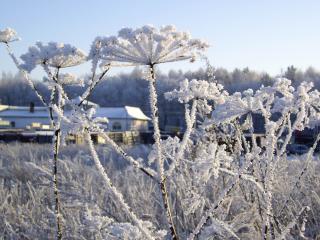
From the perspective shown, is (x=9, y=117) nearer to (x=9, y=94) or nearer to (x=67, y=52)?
(x=9, y=94)

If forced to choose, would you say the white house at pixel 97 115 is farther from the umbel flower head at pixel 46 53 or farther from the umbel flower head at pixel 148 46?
the umbel flower head at pixel 148 46

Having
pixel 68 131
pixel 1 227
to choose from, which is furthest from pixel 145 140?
pixel 68 131

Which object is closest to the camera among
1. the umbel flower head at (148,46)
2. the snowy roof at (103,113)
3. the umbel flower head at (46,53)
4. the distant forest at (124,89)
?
the umbel flower head at (148,46)

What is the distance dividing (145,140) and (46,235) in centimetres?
3171

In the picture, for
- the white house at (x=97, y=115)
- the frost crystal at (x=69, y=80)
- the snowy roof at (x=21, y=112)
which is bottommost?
the white house at (x=97, y=115)

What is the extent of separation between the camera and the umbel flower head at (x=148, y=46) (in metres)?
1.28

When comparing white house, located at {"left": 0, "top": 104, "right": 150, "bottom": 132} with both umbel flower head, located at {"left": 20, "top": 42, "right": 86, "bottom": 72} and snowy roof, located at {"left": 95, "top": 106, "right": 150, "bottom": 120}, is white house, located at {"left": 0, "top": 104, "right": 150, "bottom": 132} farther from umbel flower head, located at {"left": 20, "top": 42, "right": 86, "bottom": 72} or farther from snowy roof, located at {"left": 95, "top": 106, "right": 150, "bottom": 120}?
umbel flower head, located at {"left": 20, "top": 42, "right": 86, "bottom": 72}

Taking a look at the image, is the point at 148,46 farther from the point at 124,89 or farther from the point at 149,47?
the point at 124,89

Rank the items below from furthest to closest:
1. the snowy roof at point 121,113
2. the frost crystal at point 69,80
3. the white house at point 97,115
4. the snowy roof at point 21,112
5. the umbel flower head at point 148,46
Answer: the snowy roof at point 21,112 → the snowy roof at point 121,113 → the white house at point 97,115 → the frost crystal at point 69,80 → the umbel flower head at point 148,46

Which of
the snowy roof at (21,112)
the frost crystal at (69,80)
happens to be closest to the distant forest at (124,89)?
the snowy roof at (21,112)

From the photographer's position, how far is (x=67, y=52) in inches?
57.4

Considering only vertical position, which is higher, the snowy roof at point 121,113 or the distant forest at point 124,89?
the distant forest at point 124,89

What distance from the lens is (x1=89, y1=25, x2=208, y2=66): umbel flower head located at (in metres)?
1.28

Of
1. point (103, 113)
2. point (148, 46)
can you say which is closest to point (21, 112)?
point (103, 113)
